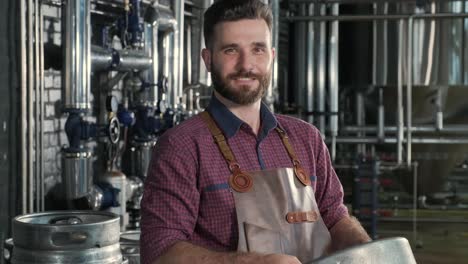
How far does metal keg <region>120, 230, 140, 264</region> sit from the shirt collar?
1.22 metres

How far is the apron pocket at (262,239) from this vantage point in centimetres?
164

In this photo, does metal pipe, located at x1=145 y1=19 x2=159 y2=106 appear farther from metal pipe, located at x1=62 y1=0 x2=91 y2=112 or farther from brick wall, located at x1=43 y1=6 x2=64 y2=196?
metal pipe, located at x1=62 y1=0 x2=91 y2=112

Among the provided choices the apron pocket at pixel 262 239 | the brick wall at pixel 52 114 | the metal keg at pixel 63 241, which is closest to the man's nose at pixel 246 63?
the apron pocket at pixel 262 239

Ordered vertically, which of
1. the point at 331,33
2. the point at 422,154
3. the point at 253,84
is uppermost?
the point at 331,33

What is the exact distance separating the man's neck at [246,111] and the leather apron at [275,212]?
64 millimetres

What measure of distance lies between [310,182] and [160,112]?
2.33 metres

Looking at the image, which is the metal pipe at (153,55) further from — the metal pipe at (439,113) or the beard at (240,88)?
the metal pipe at (439,113)

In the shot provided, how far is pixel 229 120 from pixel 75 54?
5.12 feet

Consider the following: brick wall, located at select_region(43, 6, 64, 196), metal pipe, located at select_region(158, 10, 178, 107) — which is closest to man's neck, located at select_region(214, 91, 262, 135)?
brick wall, located at select_region(43, 6, 64, 196)

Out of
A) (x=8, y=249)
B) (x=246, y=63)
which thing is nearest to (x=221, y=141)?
(x=246, y=63)

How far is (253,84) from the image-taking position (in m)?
1.70

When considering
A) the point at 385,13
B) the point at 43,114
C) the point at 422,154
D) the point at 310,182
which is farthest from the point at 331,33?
the point at 310,182

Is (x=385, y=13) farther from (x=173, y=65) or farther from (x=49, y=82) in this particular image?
(x=49, y=82)

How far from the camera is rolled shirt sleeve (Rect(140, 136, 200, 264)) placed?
160 cm
